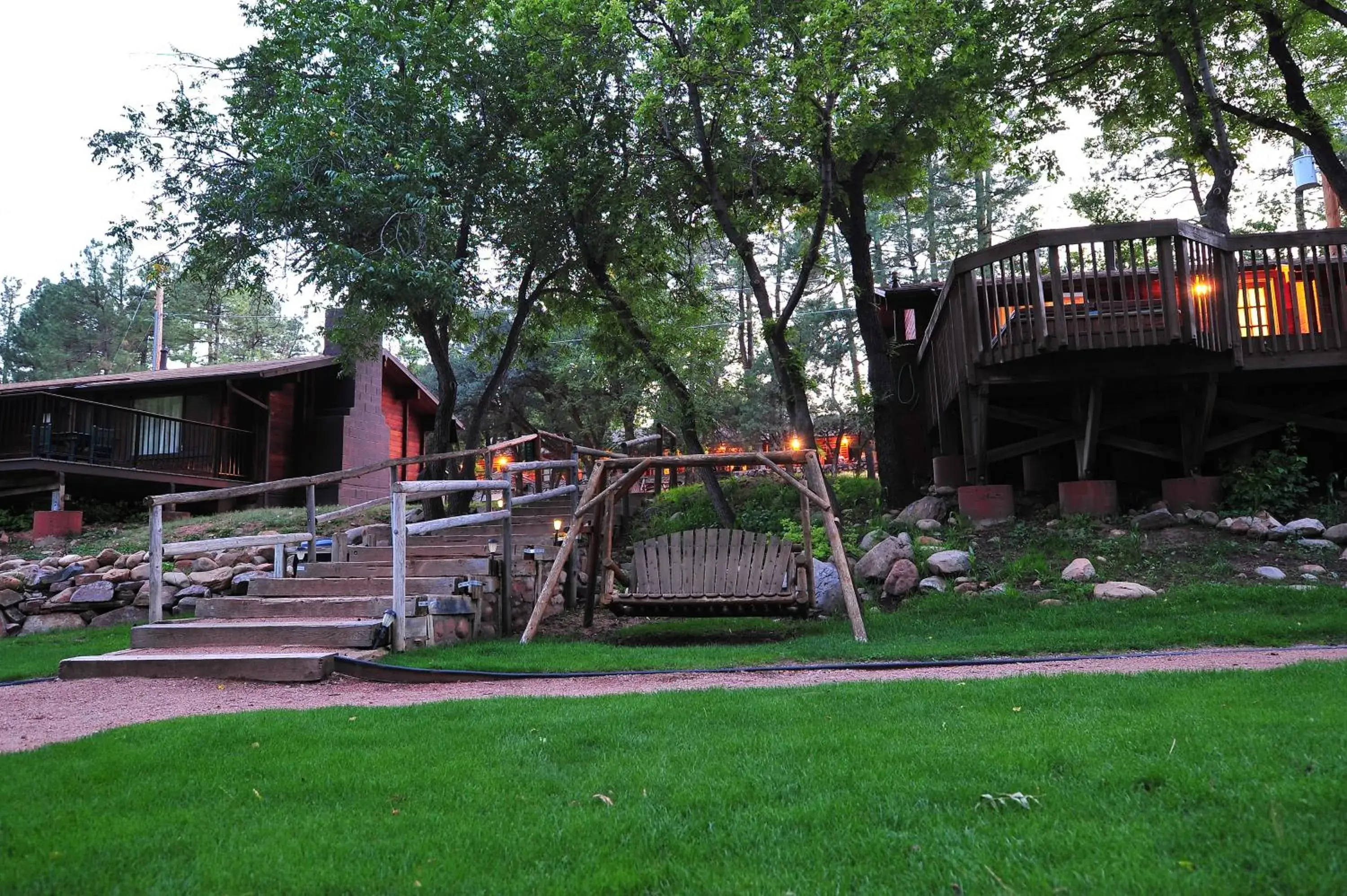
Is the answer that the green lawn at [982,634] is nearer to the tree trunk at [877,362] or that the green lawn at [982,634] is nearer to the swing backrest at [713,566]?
the swing backrest at [713,566]

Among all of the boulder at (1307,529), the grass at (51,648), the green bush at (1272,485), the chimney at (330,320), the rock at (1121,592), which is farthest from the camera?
the chimney at (330,320)

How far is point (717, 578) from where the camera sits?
29.4 ft

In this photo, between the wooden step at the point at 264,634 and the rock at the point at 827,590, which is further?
the rock at the point at 827,590

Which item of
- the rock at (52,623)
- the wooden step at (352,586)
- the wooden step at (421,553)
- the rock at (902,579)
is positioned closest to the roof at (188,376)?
the rock at (52,623)

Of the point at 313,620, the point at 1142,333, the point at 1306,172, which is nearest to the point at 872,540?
the point at 1142,333

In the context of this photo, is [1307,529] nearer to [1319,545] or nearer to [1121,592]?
[1319,545]

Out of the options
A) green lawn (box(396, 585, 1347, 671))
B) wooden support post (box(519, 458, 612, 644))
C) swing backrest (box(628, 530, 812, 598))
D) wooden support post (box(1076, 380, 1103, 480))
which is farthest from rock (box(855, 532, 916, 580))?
wooden support post (box(519, 458, 612, 644))

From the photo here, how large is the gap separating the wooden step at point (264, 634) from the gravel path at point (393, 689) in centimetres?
68

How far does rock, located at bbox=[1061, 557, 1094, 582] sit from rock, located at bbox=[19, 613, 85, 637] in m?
12.2

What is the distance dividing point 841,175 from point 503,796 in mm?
12336

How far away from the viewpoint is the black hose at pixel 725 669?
22.3ft

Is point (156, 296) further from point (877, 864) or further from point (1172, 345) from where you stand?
point (877, 864)

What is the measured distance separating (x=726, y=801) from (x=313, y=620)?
6.33 metres

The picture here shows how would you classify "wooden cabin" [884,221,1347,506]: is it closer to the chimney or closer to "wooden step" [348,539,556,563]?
"wooden step" [348,539,556,563]
